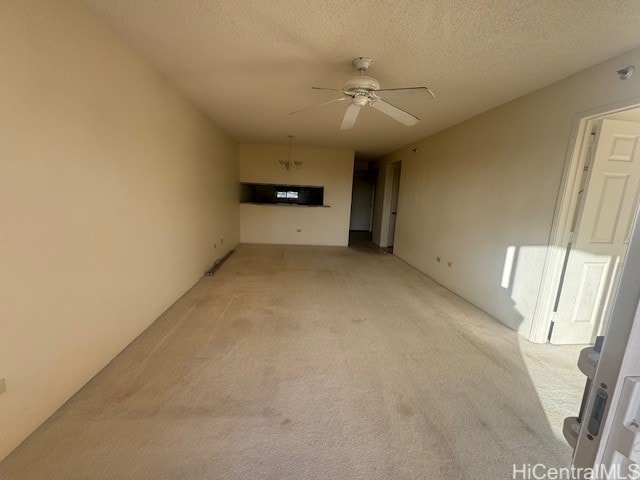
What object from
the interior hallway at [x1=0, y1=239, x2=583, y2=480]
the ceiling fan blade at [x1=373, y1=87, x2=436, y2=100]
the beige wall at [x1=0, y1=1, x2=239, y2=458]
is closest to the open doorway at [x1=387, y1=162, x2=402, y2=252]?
the interior hallway at [x1=0, y1=239, x2=583, y2=480]

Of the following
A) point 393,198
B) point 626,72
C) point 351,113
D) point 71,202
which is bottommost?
point 71,202

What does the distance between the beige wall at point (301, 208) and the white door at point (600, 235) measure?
186 inches

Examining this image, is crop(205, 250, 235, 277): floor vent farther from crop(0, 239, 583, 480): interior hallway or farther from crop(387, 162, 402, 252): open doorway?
Result: crop(387, 162, 402, 252): open doorway

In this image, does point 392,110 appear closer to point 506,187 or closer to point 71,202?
point 506,187

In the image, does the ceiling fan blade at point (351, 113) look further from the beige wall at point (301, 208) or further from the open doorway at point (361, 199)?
the open doorway at point (361, 199)

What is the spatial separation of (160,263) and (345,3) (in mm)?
2648

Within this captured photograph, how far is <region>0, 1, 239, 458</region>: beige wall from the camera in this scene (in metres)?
1.28

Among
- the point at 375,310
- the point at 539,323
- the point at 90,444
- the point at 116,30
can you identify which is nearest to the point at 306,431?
the point at 90,444

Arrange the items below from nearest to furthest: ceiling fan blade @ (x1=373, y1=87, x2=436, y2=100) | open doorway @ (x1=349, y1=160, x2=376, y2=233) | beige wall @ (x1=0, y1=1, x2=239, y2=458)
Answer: beige wall @ (x1=0, y1=1, x2=239, y2=458), ceiling fan blade @ (x1=373, y1=87, x2=436, y2=100), open doorway @ (x1=349, y1=160, x2=376, y2=233)

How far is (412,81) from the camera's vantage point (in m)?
2.51

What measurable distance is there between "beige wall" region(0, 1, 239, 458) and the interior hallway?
256mm

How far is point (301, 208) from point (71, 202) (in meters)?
5.17

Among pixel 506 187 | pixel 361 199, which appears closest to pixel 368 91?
pixel 506 187

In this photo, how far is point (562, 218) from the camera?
91.3 inches
